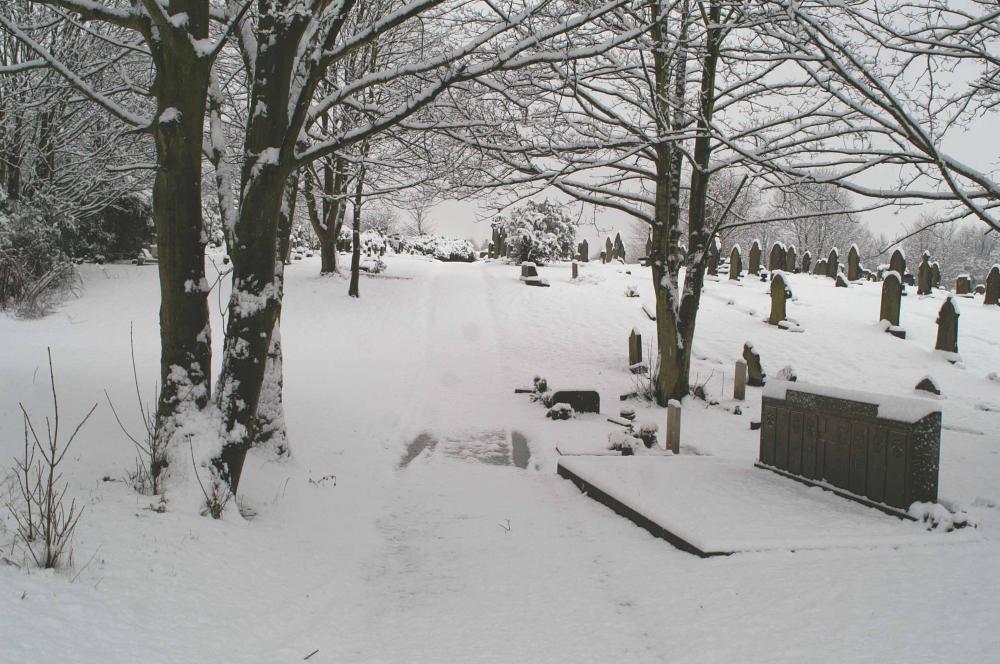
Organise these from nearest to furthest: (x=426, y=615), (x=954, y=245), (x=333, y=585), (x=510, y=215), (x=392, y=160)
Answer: (x=426, y=615), (x=333, y=585), (x=392, y=160), (x=510, y=215), (x=954, y=245)

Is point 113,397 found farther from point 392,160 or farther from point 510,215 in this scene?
point 510,215

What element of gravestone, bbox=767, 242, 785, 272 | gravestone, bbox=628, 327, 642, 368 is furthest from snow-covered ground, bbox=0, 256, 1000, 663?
gravestone, bbox=767, 242, 785, 272

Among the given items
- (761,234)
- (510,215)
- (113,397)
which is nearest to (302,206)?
(510,215)

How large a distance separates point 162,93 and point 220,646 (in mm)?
4095

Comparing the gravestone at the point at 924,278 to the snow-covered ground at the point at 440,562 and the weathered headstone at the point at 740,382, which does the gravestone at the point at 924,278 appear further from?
the weathered headstone at the point at 740,382

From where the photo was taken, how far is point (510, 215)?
32.7 metres

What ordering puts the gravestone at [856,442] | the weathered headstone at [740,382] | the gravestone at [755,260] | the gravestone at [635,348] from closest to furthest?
1. the gravestone at [856,442]
2. the weathered headstone at [740,382]
3. the gravestone at [635,348]
4. the gravestone at [755,260]

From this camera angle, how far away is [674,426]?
8664 mm

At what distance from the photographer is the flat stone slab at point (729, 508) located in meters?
4.80

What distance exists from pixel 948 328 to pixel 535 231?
19619mm

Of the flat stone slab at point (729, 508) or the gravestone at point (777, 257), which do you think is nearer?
the flat stone slab at point (729, 508)

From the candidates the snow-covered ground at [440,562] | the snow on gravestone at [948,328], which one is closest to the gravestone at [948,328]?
the snow on gravestone at [948,328]

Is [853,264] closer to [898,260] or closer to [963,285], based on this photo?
[898,260]

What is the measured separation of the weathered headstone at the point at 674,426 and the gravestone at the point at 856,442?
1515 millimetres
